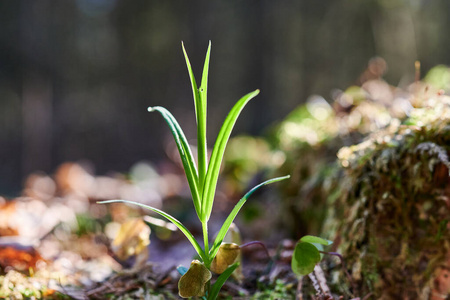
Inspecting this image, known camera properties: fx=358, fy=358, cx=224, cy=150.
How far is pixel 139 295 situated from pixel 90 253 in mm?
830

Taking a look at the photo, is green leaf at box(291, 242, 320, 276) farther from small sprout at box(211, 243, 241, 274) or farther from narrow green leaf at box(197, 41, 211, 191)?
narrow green leaf at box(197, 41, 211, 191)

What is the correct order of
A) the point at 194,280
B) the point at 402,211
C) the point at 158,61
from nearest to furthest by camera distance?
the point at 194,280 < the point at 402,211 < the point at 158,61

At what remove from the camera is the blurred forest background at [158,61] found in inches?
250

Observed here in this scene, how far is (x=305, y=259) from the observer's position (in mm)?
1020

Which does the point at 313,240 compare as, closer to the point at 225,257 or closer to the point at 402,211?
the point at 225,257

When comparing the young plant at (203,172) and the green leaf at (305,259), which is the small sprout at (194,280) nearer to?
the young plant at (203,172)

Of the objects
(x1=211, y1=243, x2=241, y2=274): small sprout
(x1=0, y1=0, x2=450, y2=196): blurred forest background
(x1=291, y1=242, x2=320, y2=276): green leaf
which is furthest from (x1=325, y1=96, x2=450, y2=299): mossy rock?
(x1=0, y1=0, x2=450, y2=196): blurred forest background

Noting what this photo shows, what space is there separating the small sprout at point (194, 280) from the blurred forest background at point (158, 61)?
19.0 feet

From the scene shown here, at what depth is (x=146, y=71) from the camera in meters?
9.22

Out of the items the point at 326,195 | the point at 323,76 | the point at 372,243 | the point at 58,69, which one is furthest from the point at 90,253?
the point at 58,69

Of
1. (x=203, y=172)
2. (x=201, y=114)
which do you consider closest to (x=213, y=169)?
(x=203, y=172)

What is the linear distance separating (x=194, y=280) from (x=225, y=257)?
134mm

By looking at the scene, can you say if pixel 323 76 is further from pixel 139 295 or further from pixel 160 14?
pixel 139 295

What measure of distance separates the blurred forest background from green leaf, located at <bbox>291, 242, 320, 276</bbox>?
559cm
